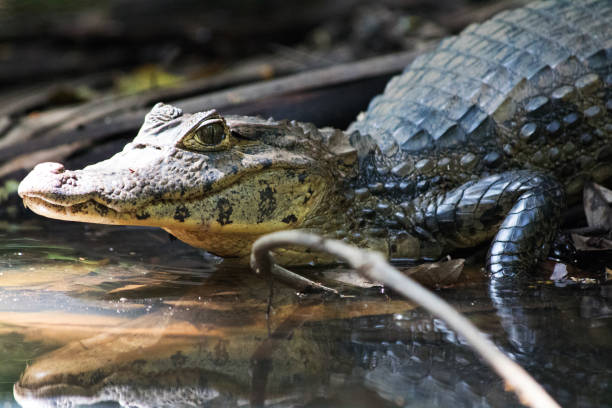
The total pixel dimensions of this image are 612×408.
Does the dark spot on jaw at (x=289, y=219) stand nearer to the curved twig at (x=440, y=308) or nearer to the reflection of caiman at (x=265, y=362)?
the reflection of caiman at (x=265, y=362)

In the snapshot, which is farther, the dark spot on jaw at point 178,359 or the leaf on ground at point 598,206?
the leaf on ground at point 598,206

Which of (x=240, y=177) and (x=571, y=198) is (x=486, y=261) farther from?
(x=240, y=177)

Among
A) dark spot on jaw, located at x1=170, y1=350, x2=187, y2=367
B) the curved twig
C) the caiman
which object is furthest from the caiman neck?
the curved twig

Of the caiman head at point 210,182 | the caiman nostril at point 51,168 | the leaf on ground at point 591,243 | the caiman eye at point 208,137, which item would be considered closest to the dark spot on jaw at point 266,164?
the caiman head at point 210,182

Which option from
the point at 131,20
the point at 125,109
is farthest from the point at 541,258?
the point at 131,20

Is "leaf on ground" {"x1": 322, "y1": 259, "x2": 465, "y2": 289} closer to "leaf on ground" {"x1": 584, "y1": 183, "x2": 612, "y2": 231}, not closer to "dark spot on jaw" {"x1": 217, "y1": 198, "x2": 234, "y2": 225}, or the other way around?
"dark spot on jaw" {"x1": 217, "y1": 198, "x2": 234, "y2": 225}

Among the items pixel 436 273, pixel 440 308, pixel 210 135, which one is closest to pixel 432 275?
pixel 436 273

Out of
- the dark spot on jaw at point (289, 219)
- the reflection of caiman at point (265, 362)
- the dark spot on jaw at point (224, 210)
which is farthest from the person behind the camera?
the dark spot on jaw at point (289, 219)
